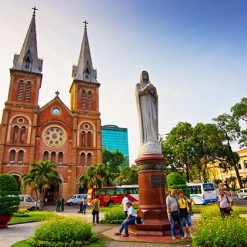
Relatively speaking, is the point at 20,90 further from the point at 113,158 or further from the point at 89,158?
the point at 113,158

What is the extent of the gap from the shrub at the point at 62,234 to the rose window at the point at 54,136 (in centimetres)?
3181

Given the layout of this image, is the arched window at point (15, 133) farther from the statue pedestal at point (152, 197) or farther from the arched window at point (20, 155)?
the statue pedestal at point (152, 197)

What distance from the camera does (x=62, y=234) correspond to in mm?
6621

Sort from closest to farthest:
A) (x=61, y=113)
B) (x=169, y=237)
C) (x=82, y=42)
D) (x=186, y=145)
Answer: (x=169, y=237)
(x=186, y=145)
(x=61, y=113)
(x=82, y=42)

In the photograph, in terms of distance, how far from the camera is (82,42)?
51031mm

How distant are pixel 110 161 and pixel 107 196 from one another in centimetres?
3013

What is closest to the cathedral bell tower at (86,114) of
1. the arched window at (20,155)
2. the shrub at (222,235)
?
the arched window at (20,155)

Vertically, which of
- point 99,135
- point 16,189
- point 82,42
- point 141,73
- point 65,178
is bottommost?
point 16,189

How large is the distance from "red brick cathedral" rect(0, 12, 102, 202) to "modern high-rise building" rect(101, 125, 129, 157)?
68520mm

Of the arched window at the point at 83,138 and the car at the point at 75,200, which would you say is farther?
the arched window at the point at 83,138

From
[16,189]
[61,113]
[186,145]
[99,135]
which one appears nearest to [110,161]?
[99,135]

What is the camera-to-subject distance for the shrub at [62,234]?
6459 mm

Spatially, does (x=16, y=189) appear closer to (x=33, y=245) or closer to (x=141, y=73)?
(x=33, y=245)

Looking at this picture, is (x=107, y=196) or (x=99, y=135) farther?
(x=99, y=135)
